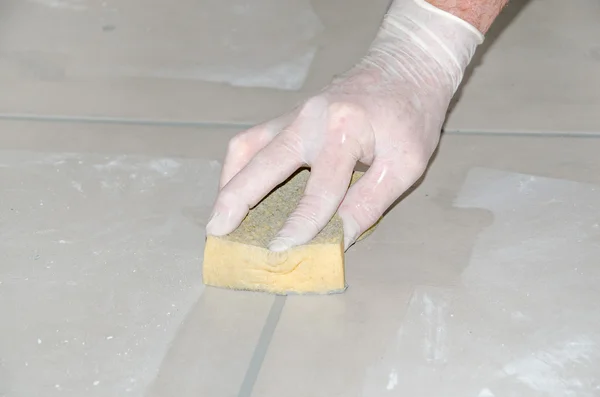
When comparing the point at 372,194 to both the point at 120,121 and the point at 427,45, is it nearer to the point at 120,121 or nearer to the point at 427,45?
the point at 427,45

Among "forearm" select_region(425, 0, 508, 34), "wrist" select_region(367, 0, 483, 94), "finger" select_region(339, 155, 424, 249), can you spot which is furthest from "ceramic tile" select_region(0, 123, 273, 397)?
"forearm" select_region(425, 0, 508, 34)

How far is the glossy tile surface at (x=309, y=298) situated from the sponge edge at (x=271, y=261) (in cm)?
3

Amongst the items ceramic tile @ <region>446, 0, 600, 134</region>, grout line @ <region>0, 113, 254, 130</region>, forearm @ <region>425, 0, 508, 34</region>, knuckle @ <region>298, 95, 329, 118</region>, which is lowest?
grout line @ <region>0, 113, 254, 130</region>

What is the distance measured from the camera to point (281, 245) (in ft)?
4.58

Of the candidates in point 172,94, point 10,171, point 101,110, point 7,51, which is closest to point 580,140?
point 172,94

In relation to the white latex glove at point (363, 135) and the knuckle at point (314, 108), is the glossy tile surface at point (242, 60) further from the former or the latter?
the knuckle at point (314, 108)

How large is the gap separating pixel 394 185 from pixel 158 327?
0.52m

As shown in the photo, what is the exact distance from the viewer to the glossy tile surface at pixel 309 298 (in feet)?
4.25

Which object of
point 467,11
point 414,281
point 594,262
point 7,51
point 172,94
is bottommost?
point 7,51

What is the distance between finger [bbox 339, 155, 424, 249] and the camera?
1.51 m

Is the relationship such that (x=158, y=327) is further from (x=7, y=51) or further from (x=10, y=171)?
(x=7, y=51)

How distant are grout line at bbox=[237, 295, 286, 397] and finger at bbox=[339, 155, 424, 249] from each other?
0.18 metres

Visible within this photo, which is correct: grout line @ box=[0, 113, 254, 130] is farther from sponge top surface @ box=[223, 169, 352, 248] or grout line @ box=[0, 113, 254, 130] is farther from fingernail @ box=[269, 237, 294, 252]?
fingernail @ box=[269, 237, 294, 252]

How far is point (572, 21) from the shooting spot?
242 cm
